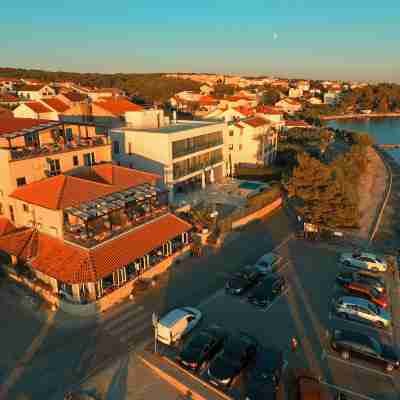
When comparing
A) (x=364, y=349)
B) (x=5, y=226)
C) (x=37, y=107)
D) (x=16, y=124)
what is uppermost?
(x=16, y=124)

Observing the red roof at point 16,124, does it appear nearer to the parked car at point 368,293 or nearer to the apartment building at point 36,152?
the apartment building at point 36,152

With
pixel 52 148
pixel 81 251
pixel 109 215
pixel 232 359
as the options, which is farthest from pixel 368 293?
pixel 52 148

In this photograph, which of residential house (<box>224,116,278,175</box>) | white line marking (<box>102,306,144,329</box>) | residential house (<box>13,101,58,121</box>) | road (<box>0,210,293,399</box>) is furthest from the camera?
residential house (<box>13,101,58,121</box>)

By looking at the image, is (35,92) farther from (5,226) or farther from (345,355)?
(345,355)

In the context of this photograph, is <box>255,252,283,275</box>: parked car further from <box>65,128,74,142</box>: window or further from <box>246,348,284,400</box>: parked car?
<box>65,128,74,142</box>: window

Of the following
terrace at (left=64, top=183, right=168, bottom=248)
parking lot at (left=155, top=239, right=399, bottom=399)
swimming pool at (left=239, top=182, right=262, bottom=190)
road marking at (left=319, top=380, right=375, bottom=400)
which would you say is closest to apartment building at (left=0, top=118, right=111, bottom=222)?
terrace at (left=64, top=183, right=168, bottom=248)
